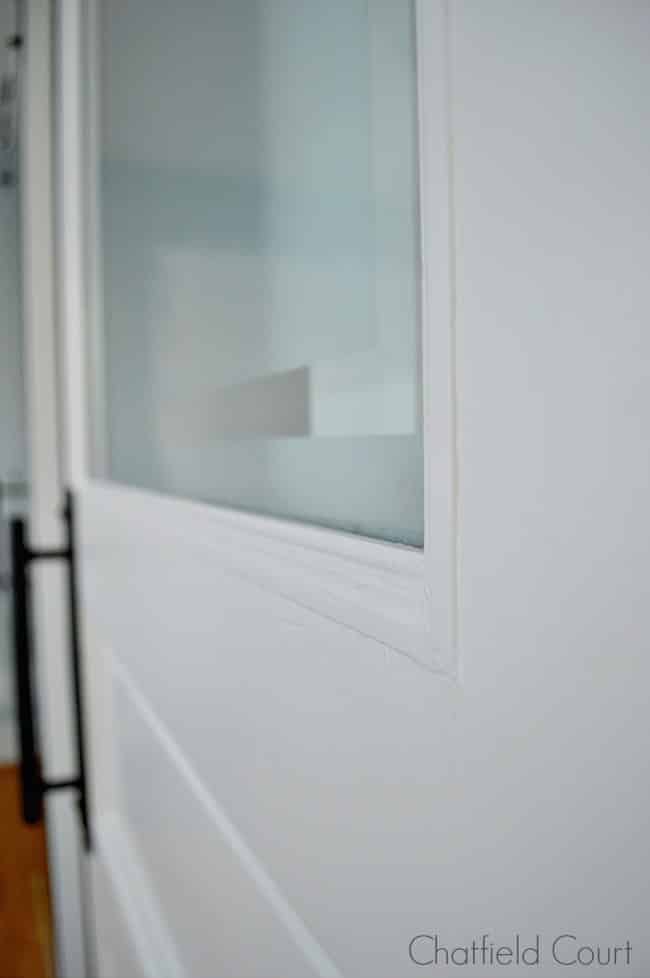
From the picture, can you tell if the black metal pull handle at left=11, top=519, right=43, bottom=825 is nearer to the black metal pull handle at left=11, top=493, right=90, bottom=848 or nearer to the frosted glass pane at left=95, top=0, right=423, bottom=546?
the black metal pull handle at left=11, top=493, right=90, bottom=848

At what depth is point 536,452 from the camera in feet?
0.66

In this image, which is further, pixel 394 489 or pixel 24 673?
pixel 24 673

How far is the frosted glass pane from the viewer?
0.30 meters

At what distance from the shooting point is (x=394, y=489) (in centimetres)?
29

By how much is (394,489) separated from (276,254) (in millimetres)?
164

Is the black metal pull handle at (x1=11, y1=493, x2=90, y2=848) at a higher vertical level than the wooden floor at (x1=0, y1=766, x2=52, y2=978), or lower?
higher

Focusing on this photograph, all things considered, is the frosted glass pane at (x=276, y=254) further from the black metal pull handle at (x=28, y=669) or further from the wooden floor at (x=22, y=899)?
the wooden floor at (x=22, y=899)

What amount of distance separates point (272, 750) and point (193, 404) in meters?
0.25

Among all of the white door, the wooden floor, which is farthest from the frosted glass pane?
the wooden floor

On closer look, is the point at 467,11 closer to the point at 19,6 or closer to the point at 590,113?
the point at 590,113

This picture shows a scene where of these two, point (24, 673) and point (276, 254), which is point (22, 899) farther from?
point (276, 254)

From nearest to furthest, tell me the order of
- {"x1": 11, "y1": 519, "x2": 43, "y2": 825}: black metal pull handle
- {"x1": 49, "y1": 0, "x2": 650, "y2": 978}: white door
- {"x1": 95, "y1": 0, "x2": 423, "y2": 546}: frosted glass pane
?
1. {"x1": 49, "y1": 0, "x2": 650, "y2": 978}: white door
2. {"x1": 95, "y1": 0, "x2": 423, "y2": 546}: frosted glass pane
3. {"x1": 11, "y1": 519, "x2": 43, "y2": 825}: black metal pull handle

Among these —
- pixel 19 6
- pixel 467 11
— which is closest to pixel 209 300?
pixel 467 11

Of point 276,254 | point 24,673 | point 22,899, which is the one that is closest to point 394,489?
point 276,254
